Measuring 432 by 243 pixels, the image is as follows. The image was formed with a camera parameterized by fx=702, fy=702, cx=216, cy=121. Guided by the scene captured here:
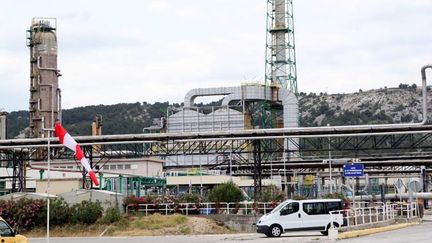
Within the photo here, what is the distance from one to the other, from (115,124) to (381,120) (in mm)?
73766

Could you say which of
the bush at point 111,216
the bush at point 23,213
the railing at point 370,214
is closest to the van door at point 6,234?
the railing at point 370,214

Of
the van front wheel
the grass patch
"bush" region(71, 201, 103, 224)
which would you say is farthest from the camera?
"bush" region(71, 201, 103, 224)

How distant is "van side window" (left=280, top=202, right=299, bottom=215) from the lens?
3553 cm

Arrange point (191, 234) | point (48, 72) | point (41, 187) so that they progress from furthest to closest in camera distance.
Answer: point (48, 72) < point (41, 187) < point (191, 234)

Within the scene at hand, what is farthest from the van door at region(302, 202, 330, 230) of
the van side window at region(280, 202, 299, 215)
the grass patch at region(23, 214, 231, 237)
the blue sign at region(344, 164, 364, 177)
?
the grass patch at region(23, 214, 231, 237)

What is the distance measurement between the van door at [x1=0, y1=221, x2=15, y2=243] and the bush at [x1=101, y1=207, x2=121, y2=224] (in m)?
23.0

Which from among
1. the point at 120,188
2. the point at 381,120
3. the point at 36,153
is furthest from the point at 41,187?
the point at 381,120

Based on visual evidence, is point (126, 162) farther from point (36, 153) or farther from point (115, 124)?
point (115, 124)

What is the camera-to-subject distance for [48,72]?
93.9 meters

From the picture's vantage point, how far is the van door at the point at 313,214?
3556 cm

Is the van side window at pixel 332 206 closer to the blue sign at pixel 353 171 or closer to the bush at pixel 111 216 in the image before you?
the blue sign at pixel 353 171

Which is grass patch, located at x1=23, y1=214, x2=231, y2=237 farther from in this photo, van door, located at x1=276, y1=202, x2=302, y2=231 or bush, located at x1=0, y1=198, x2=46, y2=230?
van door, located at x1=276, y1=202, x2=302, y2=231

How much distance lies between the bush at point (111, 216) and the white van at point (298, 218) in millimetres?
14677

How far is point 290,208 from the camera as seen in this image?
35656 mm
